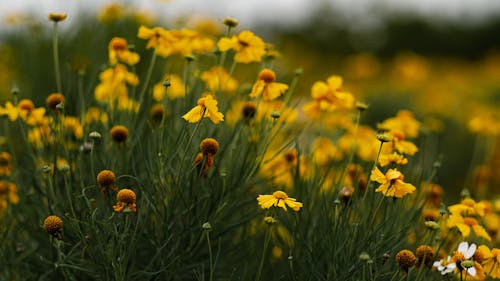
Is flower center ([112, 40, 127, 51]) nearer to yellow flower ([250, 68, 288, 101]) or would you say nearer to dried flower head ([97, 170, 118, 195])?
yellow flower ([250, 68, 288, 101])

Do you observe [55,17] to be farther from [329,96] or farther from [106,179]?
[329,96]

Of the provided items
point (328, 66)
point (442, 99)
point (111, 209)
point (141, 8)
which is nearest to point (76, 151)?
point (111, 209)

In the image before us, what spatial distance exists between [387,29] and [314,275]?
1465cm

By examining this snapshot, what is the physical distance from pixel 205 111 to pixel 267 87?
0.40 meters

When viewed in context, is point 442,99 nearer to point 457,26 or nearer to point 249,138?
point 249,138

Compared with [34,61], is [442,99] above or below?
below

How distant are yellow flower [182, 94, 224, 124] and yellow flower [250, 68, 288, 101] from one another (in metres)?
0.33

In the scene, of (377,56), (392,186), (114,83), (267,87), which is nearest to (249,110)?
(267,87)

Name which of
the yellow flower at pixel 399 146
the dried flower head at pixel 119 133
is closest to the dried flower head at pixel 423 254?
the yellow flower at pixel 399 146

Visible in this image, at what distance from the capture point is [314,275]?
6.54ft

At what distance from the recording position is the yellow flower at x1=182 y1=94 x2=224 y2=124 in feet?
6.07

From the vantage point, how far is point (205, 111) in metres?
1.88

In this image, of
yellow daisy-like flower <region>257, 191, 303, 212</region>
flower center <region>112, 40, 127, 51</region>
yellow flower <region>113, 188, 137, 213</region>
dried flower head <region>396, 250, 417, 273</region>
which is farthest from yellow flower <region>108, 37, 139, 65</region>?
dried flower head <region>396, 250, 417, 273</region>

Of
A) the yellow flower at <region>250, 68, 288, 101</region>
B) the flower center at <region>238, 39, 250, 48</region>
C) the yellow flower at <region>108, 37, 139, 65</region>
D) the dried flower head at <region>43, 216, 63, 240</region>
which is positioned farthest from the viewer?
the yellow flower at <region>108, 37, 139, 65</region>
